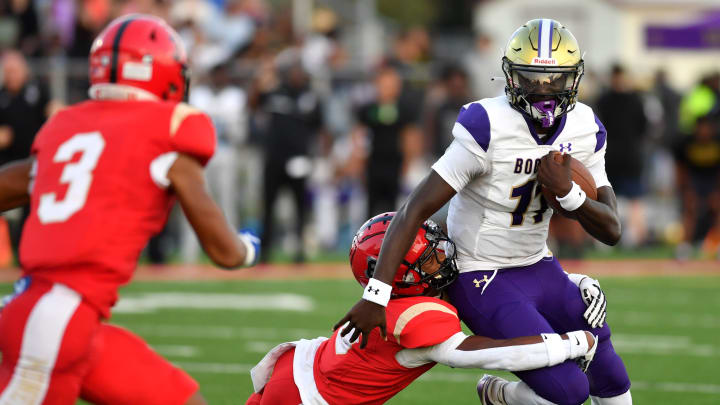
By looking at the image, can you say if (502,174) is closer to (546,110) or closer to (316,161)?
(546,110)

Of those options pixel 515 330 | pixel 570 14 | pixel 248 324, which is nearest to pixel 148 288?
pixel 248 324

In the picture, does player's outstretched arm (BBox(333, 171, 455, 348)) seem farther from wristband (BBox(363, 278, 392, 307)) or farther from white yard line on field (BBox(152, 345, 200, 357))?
white yard line on field (BBox(152, 345, 200, 357))

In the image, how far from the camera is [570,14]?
29312mm

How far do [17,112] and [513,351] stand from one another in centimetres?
831

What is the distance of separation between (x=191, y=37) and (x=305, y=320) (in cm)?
595

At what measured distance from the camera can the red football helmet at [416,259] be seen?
436 centimetres

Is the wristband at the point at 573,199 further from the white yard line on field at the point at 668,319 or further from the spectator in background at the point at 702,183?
the spectator in background at the point at 702,183

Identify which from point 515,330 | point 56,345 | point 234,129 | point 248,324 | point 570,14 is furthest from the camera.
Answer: point 570,14

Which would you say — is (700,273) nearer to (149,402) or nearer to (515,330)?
(515,330)

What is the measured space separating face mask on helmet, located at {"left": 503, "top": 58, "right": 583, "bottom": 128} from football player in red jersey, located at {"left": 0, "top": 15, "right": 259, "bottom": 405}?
4.25 feet

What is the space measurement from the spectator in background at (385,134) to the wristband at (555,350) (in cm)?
815

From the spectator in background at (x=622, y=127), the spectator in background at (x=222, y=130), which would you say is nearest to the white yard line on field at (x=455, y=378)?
the spectator in background at (x=222, y=130)

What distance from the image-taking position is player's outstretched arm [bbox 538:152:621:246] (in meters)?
4.21

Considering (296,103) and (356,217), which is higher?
(296,103)
